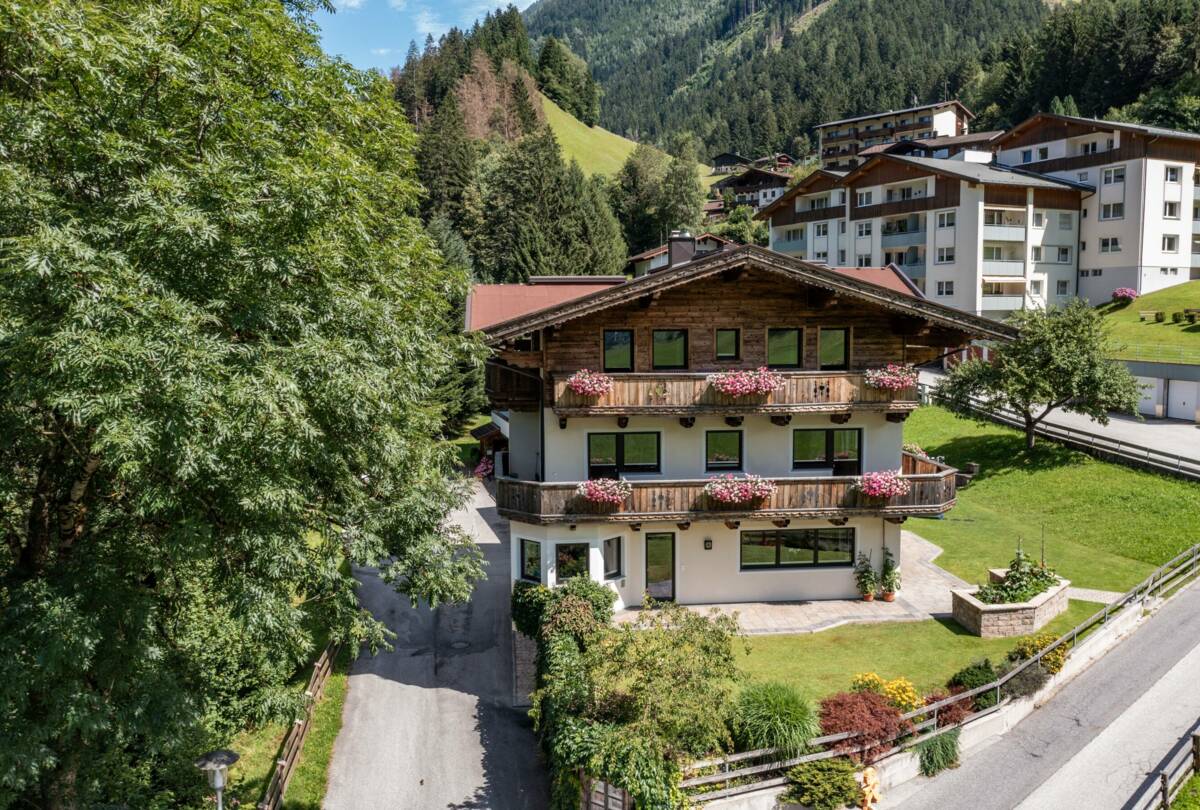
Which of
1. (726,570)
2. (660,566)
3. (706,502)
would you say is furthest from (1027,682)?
(660,566)

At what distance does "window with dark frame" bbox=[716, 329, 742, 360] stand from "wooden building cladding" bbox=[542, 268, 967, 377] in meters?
0.09

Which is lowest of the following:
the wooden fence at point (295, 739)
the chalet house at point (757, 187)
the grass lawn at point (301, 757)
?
the grass lawn at point (301, 757)

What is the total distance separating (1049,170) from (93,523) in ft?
225

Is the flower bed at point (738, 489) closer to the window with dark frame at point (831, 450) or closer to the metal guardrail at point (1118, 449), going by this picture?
the window with dark frame at point (831, 450)

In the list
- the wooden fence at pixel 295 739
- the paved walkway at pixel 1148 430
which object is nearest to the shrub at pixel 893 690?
the wooden fence at pixel 295 739

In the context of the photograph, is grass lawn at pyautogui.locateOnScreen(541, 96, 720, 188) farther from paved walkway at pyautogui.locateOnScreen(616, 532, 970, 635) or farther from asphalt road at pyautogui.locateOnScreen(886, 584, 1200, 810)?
asphalt road at pyautogui.locateOnScreen(886, 584, 1200, 810)

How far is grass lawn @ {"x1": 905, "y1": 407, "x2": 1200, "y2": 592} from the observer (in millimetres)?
26438

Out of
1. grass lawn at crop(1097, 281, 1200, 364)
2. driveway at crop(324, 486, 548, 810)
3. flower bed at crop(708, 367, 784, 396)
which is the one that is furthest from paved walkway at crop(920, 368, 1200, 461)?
driveway at crop(324, 486, 548, 810)

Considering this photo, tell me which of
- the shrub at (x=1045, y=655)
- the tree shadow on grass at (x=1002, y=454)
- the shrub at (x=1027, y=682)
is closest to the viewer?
the shrub at (x=1027, y=682)

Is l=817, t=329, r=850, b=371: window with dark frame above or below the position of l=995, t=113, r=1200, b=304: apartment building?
below

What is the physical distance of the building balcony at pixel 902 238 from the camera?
58812mm

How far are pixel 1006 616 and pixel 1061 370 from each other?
17.2 m

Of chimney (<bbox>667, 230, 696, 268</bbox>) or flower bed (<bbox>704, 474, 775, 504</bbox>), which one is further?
chimney (<bbox>667, 230, 696, 268</bbox>)

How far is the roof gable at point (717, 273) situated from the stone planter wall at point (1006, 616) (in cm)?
733
